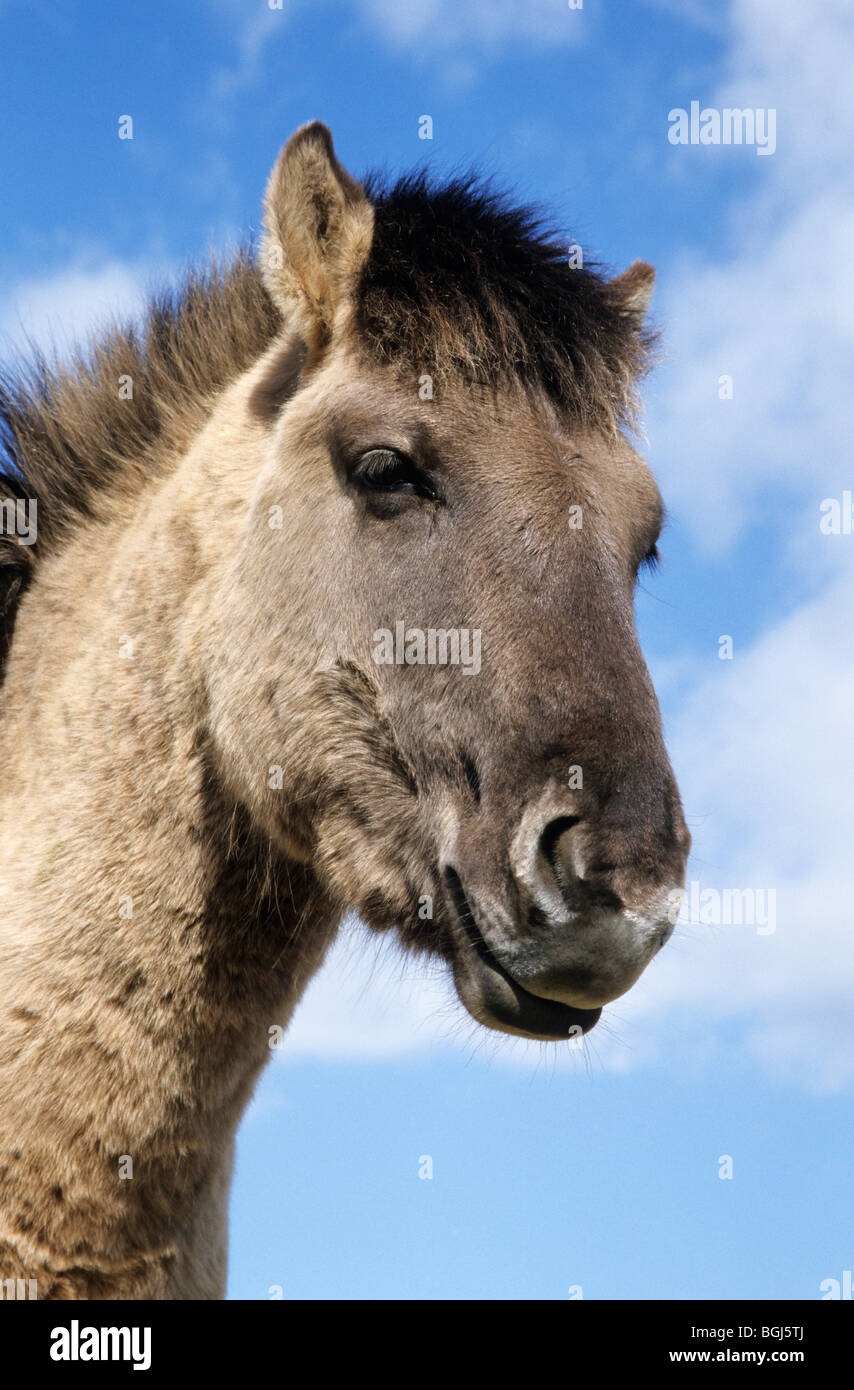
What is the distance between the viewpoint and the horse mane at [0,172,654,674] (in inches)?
193

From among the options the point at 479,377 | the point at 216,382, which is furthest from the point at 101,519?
the point at 479,377

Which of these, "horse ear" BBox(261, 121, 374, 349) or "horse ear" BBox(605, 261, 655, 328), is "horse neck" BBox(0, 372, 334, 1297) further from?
"horse ear" BBox(605, 261, 655, 328)

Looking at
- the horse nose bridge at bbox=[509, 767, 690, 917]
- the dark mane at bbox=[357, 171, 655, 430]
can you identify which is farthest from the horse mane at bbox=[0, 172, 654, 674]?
the horse nose bridge at bbox=[509, 767, 690, 917]

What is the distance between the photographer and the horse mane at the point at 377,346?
4.91m

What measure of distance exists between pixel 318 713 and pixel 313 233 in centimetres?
204

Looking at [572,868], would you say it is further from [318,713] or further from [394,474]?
[394,474]

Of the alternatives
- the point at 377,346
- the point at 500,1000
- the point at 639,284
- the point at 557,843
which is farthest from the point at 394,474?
the point at 639,284

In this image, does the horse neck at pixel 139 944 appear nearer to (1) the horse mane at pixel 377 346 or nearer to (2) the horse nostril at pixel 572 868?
(1) the horse mane at pixel 377 346

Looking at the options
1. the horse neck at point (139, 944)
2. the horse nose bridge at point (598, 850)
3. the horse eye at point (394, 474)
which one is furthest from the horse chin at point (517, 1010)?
the horse eye at point (394, 474)

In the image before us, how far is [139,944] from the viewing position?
15.8 feet

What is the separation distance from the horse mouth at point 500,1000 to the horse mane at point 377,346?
208 cm

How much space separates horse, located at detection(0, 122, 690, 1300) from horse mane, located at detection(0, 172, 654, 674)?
0.02 metres

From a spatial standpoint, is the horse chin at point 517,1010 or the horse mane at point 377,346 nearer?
the horse chin at point 517,1010

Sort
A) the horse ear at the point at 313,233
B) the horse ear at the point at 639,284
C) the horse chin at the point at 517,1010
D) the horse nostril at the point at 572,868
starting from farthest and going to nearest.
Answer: the horse ear at the point at 639,284 → the horse ear at the point at 313,233 → the horse chin at the point at 517,1010 → the horse nostril at the point at 572,868
